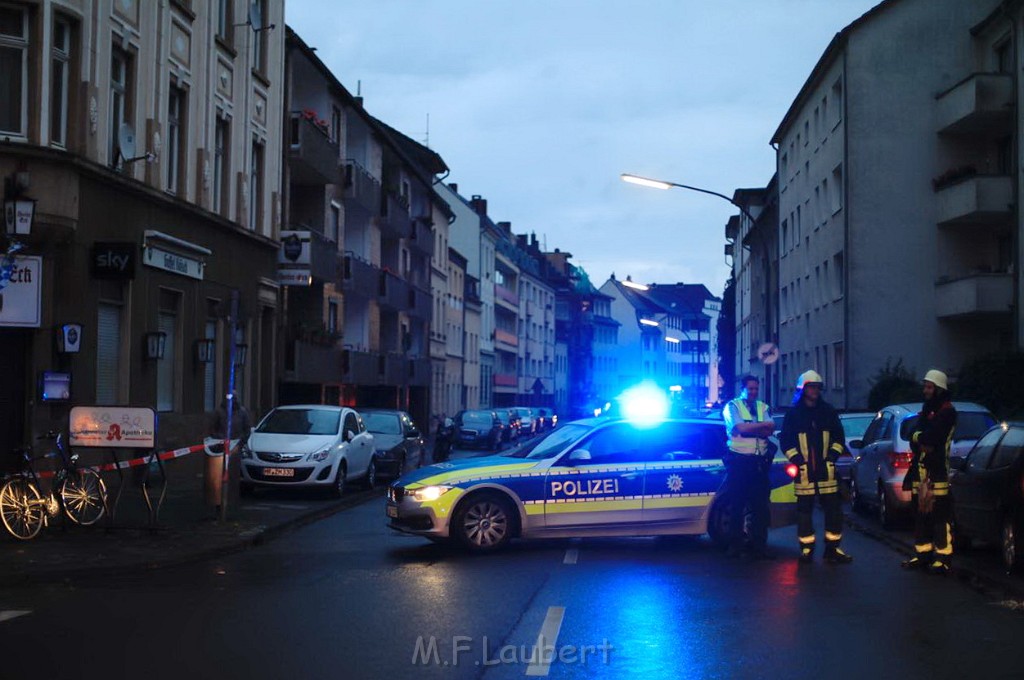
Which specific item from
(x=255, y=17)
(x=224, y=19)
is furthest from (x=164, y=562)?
(x=255, y=17)

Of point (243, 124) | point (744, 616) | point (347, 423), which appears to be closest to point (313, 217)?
point (243, 124)

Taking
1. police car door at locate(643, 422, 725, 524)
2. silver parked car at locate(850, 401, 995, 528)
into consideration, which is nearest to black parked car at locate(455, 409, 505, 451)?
silver parked car at locate(850, 401, 995, 528)

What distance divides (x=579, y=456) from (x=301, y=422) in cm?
1026

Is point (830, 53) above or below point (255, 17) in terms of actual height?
above

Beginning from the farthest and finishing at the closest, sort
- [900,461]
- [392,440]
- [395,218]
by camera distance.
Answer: [395,218]
[392,440]
[900,461]

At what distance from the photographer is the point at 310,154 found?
115ft

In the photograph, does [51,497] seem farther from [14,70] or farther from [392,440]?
[392,440]

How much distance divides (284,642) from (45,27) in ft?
42.9

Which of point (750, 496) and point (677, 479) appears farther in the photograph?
point (677, 479)

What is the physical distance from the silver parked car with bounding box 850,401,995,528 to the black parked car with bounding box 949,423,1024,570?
1725 mm

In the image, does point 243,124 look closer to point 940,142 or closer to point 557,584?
point 557,584

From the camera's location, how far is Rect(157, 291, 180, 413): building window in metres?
24.7

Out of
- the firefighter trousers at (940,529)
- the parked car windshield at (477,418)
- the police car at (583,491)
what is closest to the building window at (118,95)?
the police car at (583,491)

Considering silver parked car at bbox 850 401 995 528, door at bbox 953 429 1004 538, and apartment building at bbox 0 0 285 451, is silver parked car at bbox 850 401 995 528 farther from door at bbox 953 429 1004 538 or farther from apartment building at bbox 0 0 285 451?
apartment building at bbox 0 0 285 451
